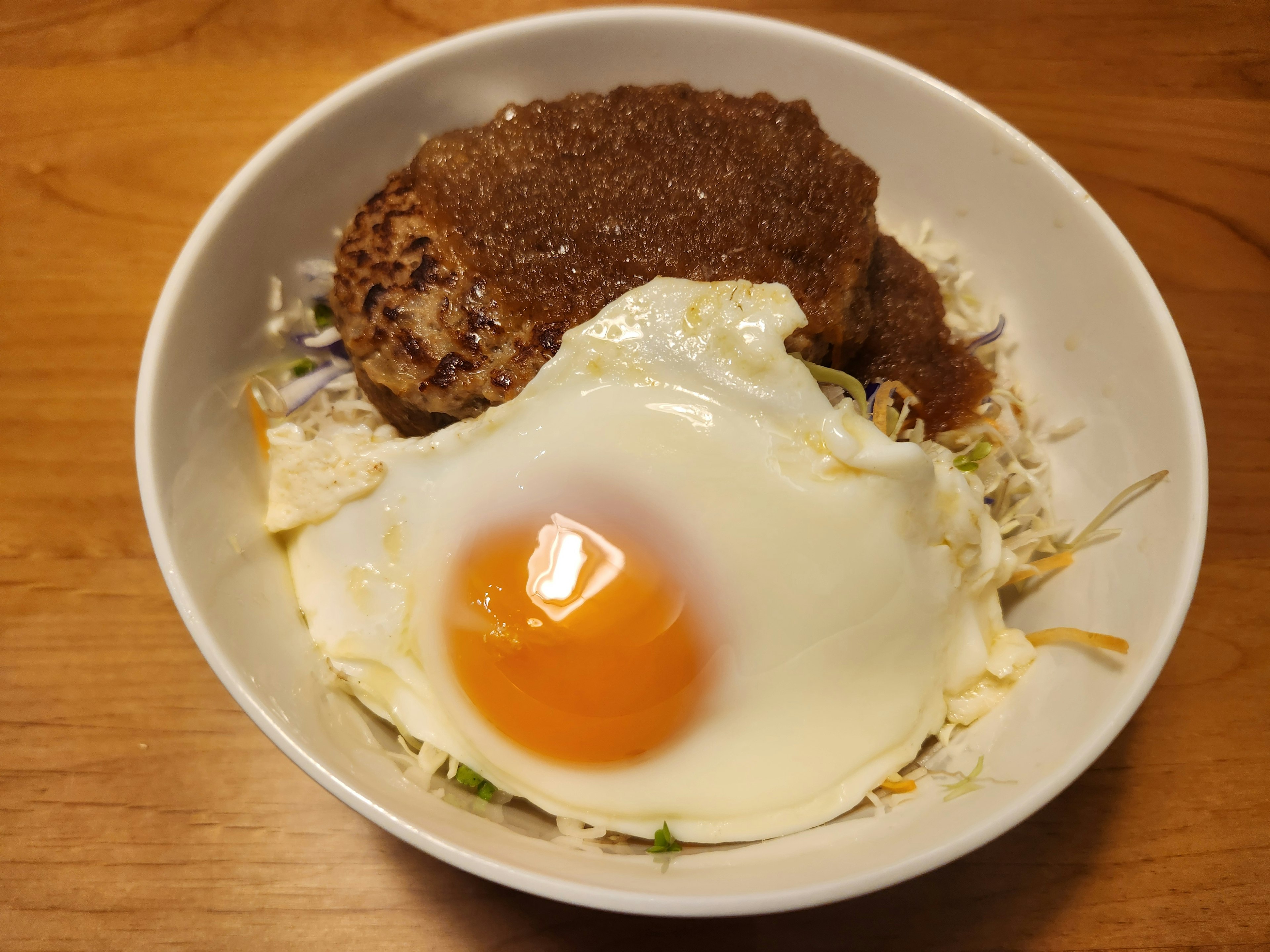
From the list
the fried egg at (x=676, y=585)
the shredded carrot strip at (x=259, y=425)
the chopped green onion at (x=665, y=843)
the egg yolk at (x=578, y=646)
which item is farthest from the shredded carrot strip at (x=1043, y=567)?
the shredded carrot strip at (x=259, y=425)

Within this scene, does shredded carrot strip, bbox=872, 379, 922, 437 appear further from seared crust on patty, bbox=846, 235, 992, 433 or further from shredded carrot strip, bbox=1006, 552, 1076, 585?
shredded carrot strip, bbox=1006, 552, 1076, 585

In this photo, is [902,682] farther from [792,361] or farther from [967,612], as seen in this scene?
[792,361]

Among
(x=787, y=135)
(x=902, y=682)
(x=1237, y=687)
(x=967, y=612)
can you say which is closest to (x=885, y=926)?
(x=902, y=682)

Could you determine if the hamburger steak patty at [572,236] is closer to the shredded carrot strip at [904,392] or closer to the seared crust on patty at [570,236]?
the seared crust on patty at [570,236]

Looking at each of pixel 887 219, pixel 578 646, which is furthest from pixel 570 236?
pixel 887 219

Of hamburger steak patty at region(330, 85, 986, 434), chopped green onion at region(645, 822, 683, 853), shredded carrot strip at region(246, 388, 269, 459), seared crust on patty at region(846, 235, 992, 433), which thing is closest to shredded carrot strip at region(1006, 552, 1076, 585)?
seared crust on patty at region(846, 235, 992, 433)

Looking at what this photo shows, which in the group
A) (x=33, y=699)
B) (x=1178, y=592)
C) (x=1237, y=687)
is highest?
(x=1178, y=592)
